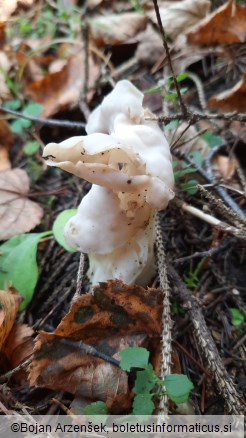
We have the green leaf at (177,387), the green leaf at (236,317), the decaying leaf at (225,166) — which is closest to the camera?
the green leaf at (177,387)

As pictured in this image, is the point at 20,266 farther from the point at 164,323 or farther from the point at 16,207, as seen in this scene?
the point at 164,323

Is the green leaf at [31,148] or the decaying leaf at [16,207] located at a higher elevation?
the green leaf at [31,148]

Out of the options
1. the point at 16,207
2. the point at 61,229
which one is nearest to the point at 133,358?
the point at 61,229

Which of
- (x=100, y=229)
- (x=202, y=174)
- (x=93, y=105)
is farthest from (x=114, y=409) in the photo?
(x=93, y=105)

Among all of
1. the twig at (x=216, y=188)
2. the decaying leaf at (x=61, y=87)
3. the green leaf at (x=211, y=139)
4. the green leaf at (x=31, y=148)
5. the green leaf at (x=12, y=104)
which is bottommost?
the twig at (x=216, y=188)

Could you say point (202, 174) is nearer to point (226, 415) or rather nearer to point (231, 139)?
point (231, 139)

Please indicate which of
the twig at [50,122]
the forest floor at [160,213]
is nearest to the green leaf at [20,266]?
the forest floor at [160,213]

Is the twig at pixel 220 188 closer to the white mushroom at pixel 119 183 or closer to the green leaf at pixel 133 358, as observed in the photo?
the white mushroom at pixel 119 183
